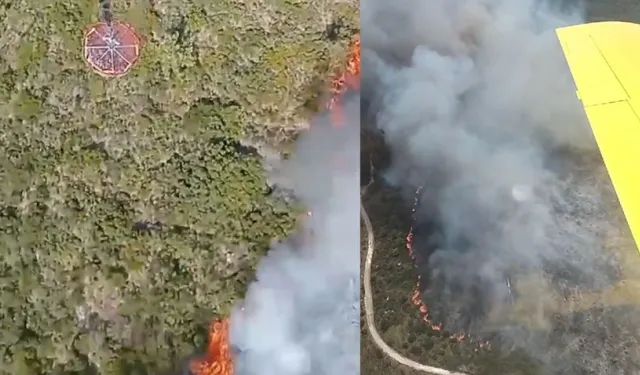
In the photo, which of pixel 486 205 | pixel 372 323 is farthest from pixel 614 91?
pixel 372 323

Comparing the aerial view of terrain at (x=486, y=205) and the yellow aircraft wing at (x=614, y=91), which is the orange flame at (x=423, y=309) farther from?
the yellow aircraft wing at (x=614, y=91)

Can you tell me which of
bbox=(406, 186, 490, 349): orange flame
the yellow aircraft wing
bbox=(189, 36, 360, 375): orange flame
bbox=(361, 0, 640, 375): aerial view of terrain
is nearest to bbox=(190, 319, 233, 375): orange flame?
bbox=(189, 36, 360, 375): orange flame

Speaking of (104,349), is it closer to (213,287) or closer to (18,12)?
(213,287)

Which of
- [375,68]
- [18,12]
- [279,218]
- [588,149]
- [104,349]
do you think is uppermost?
[18,12]

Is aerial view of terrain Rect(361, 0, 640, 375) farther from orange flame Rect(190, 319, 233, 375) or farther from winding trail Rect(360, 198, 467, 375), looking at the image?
orange flame Rect(190, 319, 233, 375)

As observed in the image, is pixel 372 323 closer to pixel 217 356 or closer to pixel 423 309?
pixel 423 309

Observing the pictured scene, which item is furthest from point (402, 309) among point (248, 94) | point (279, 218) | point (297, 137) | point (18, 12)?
point (18, 12)

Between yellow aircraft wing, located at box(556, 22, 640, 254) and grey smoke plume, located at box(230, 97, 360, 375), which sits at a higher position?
yellow aircraft wing, located at box(556, 22, 640, 254)
